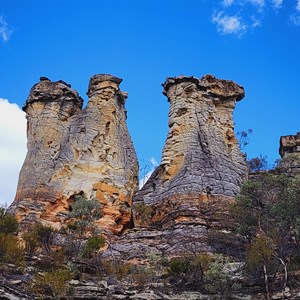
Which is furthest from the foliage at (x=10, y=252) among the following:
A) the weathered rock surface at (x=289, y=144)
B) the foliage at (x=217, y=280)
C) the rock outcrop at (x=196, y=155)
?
the weathered rock surface at (x=289, y=144)

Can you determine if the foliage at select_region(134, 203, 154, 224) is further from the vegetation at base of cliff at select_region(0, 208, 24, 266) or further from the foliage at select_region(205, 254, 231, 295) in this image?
the foliage at select_region(205, 254, 231, 295)

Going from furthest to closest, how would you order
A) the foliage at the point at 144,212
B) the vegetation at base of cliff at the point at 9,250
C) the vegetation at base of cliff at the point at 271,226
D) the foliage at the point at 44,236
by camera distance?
the foliage at the point at 144,212 < the foliage at the point at 44,236 < the vegetation at base of cliff at the point at 9,250 < the vegetation at base of cliff at the point at 271,226

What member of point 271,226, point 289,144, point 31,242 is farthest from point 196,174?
point 289,144

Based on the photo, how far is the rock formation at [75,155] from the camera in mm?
37438

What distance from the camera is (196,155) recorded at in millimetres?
35625

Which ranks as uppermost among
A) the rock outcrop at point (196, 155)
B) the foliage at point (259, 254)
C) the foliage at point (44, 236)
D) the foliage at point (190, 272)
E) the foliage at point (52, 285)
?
the rock outcrop at point (196, 155)

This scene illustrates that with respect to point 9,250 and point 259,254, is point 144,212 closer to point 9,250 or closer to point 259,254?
point 9,250

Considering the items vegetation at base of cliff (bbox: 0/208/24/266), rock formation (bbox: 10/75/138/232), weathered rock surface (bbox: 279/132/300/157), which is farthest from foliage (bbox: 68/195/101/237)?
weathered rock surface (bbox: 279/132/300/157)

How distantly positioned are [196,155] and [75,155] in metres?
9.67

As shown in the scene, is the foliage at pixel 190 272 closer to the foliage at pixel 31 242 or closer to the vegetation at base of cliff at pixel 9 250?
the vegetation at base of cliff at pixel 9 250

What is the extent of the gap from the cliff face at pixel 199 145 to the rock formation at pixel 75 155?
3.88 m

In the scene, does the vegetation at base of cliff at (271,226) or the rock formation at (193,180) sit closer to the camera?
the vegetation at base of cliff at (271,226)

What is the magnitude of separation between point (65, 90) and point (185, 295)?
24398mm

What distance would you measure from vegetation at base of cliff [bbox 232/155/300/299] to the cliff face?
3844mm
